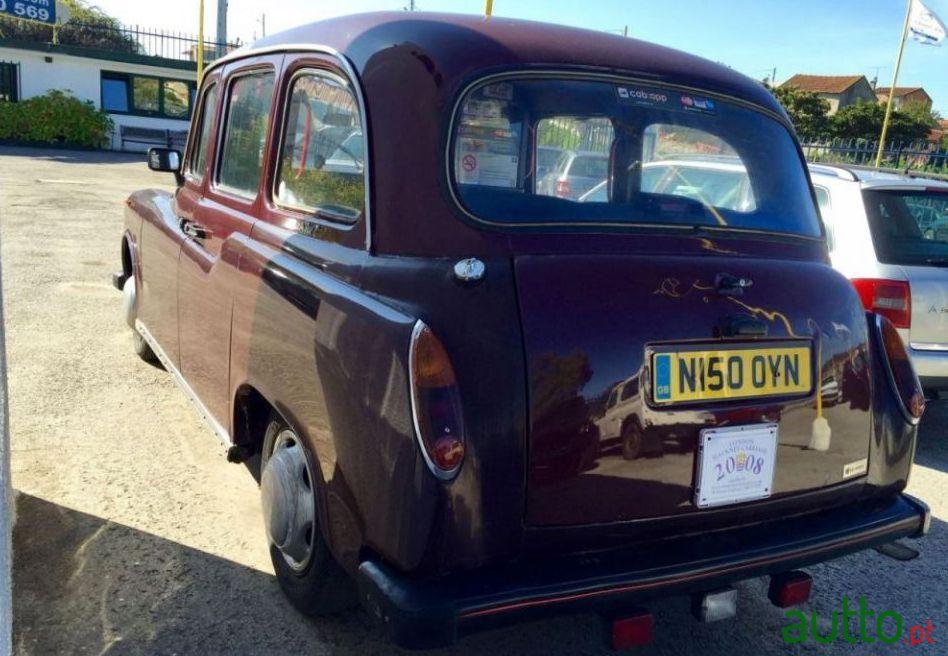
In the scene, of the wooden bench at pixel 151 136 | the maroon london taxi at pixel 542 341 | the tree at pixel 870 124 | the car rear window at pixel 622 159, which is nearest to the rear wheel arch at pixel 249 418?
the maroon london taxi at pixel 542 341

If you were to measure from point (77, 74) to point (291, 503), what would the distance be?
25.4 metres

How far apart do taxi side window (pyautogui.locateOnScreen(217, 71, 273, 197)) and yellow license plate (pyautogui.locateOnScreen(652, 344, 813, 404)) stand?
5.92 ft

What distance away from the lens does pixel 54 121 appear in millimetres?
22750

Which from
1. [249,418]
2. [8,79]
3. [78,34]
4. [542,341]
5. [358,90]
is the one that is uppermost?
[78,34]

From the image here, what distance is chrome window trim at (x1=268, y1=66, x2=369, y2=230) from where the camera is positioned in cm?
251

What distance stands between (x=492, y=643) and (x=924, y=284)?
3.42 m

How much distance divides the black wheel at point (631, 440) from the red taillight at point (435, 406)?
46 centimetres

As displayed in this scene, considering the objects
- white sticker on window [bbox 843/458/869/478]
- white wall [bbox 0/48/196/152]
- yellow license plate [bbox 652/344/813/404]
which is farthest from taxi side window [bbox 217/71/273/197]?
white wall [bbox 0/48/196/152]

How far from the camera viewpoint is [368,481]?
86.1 inches

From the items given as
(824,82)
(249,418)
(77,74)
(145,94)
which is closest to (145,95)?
(145,94)

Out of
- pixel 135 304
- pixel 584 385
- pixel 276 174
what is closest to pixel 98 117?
pixel 135 304

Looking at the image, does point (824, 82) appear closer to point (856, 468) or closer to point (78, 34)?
point (78, 34)

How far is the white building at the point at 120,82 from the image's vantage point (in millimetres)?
23484

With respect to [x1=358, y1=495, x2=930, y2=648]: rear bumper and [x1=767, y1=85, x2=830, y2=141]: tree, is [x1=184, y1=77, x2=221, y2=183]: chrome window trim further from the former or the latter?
[x1=767, y1=85, x2=830, y2=141]: tree
